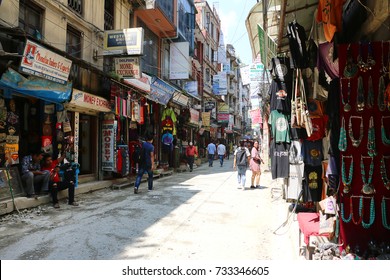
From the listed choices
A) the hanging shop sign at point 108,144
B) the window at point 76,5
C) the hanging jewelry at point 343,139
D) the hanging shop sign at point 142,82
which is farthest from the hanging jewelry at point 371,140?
the window at point 76,5

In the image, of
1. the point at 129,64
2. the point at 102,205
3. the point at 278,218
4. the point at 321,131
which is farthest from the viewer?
the point at 129,64

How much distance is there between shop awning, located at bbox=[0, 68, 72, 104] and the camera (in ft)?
24.8

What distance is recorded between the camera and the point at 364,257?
3604 millimetres

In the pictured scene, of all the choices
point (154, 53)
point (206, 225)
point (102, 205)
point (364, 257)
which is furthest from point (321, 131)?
point (154, 53)

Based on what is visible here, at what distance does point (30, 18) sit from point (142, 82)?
5797mm

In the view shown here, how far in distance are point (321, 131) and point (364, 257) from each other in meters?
2.48

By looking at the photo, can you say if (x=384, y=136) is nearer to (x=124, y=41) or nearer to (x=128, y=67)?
(x=124, y=41)

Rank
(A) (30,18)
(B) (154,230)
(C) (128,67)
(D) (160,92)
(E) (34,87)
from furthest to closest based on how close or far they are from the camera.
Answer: (D) (160,92)
(C) (128,67)
(A) (30,18)
(E) (34,87)
(B) (154,230)

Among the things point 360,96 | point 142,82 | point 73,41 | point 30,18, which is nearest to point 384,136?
point 360,96

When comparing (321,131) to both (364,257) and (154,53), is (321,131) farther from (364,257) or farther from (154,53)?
(154,53)

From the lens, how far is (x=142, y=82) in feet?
48.2

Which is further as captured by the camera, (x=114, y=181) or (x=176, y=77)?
(x=176, y=77)

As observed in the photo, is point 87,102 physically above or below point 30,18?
below

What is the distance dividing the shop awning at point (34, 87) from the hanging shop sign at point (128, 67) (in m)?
2.91
